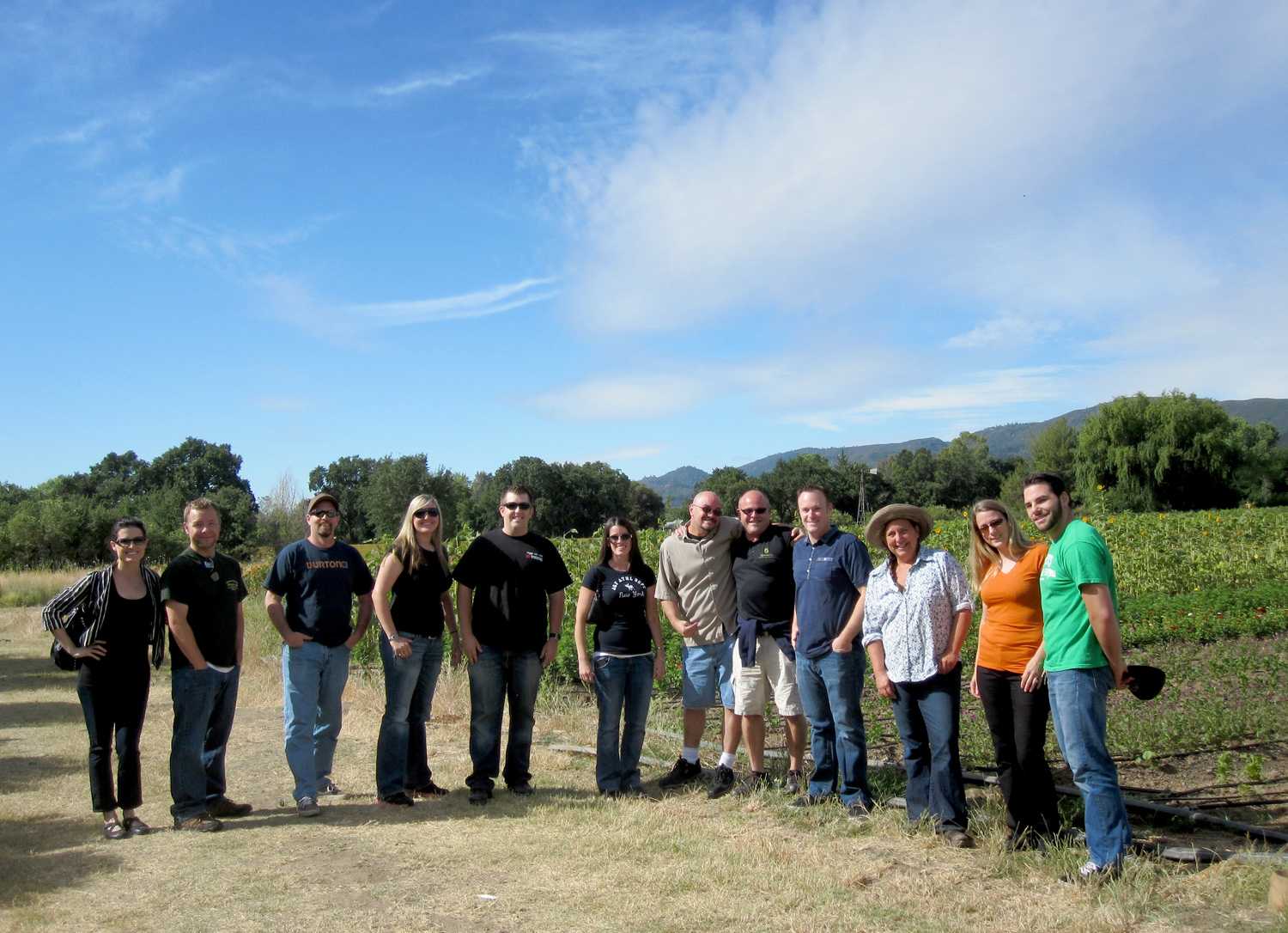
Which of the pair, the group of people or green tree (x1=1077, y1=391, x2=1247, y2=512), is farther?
green tree (x1=1077, y1=391, x2=1247, y2=512)

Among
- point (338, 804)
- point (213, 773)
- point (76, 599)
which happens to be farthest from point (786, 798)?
point (76, 599)

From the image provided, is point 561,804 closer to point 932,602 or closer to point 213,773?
point 213,773

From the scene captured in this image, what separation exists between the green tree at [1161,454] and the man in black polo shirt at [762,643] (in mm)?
48837

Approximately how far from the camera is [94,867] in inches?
175

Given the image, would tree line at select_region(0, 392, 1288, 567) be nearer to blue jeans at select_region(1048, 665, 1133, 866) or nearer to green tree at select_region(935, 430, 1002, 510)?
green tree at select_region(935, 430, 1002, 510)

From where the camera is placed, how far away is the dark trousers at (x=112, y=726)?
16.4 ft

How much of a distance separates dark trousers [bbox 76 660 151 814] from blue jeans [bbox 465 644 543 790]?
1914 mm

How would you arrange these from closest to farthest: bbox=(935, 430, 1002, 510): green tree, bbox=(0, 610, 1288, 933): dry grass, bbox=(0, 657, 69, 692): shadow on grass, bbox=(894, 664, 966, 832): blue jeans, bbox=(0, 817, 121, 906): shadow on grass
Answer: bbox=(0, 610, 1288, 933): dry grass, bbox=(0, 817, 121, 906): shadow on grass, bbox=(894, 664, 966, 832): blue jeans, bbox=(0, 657, 69, 692): shadow on grass, bbox=(935, 430, 1002, 510): green tree

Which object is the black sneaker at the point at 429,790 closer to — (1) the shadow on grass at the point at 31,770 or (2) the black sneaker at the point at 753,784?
(2) the black sneaker at the point at 753,784

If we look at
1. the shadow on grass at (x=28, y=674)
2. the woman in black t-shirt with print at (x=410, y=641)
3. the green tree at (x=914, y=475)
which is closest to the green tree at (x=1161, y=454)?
the green tree at (x=914, y=475)

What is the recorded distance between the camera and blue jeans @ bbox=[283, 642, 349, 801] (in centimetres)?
543

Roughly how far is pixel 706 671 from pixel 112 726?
358 centimetres

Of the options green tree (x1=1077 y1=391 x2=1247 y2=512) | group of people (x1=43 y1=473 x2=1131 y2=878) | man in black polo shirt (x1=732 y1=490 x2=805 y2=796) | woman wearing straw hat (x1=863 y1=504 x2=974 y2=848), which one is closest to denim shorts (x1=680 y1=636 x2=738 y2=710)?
group of people (x1=43 y1=473 x2=1131 y2=878)

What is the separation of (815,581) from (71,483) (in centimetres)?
7707
